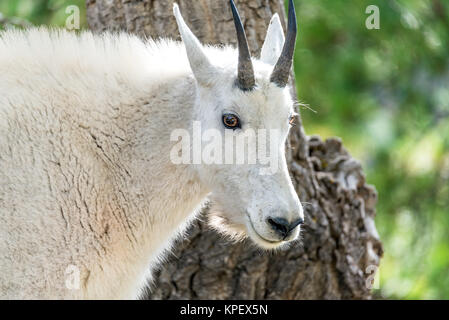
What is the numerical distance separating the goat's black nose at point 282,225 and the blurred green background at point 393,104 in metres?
5.55

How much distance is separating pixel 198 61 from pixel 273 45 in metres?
0.92

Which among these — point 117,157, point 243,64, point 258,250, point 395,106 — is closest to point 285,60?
point 243,64

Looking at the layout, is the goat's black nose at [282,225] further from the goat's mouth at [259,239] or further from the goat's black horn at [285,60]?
the goat's black horn at [285,60]

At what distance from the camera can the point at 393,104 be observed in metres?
15.0

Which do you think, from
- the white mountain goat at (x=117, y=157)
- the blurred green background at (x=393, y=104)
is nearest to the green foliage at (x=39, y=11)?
the blurred green background at (x=393, y=104)

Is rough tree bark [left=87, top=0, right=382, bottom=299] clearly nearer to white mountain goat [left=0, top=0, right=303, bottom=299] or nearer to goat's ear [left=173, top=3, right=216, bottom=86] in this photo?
white mountain goat [left=0, top=0, right=303, bottom=299]

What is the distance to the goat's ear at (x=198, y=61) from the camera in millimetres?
5023

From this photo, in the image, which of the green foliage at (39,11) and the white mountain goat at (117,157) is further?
the green foliage at (39,11)

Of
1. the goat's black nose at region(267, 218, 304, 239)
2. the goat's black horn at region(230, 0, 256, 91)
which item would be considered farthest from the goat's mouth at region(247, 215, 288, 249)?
the goat's black horn at region(230, 0, 256, 91)

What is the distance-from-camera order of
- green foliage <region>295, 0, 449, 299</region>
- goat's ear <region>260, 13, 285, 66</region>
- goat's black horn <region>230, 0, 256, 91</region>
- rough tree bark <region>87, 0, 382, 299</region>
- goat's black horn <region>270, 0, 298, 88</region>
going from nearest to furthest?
goat's black horn <region>230, 0, 256, 91</region>
goat's black horn <region>270, 0, 298, 88</region>
goat's ear <region>260, 13, 285, 66</region>
rough tree bark <region>87, 0, 382, 299</region>
green foliage <region>295, 0, 449, 299</region>

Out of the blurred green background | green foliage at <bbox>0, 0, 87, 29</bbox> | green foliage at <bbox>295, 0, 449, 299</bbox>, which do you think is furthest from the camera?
green foliage at <bbox>295, 0, 449, 299</bbox>

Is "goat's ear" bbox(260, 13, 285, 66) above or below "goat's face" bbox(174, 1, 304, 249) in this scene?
above

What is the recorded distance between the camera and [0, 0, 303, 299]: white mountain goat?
4.87 m

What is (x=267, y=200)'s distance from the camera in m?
4.90
